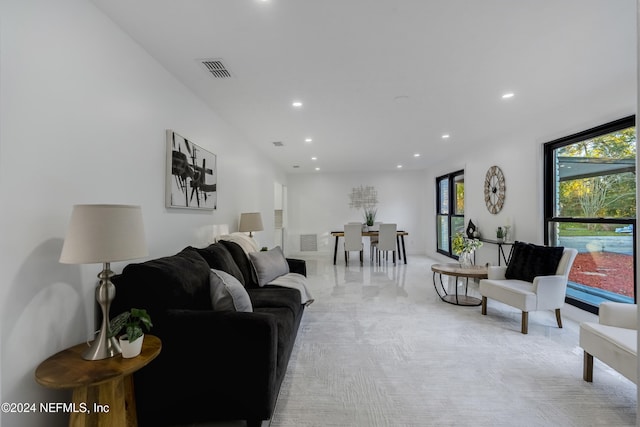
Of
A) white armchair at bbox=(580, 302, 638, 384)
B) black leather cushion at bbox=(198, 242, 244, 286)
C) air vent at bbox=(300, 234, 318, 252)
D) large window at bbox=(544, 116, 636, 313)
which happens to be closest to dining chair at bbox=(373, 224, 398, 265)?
air vent at bbox=(300, 234, 318, 252)

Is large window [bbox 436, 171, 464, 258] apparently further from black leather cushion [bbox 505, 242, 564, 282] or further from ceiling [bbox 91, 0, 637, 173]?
black leather cushion [bbox 505, 242, 564, 282]

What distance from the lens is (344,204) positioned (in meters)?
8.64

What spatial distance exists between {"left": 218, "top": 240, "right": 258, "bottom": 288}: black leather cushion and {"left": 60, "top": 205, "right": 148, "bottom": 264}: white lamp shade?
1.67 metres

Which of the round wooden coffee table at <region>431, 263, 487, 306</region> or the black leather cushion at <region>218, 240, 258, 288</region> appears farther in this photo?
the round wooden coffee table at <region>431, 263, 487, 306</region>

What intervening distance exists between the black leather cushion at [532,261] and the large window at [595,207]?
1.53 ft

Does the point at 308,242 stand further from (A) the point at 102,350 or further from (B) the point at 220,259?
(A) the point at 102,350

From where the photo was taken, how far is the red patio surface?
2.91m

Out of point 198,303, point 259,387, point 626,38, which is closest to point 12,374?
point 198,303

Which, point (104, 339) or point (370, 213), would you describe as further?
point (370, 213)

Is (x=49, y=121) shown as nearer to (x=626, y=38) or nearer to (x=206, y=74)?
(x=206, y=74)

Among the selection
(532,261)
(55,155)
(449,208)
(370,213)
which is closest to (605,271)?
(532,261)

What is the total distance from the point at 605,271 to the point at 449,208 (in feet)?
13.0

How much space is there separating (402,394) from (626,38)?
118 inches

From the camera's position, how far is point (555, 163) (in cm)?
374
